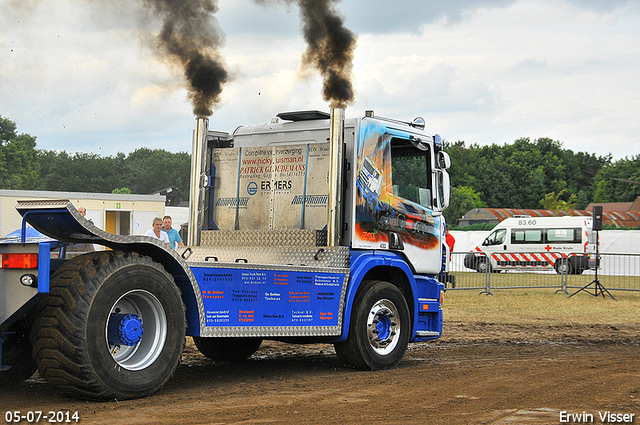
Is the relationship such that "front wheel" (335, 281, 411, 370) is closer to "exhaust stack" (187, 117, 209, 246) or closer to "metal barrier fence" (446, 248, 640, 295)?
"exhaust stack" (187, 117, 209, 246)

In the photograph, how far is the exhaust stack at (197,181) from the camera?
9758 millimetres

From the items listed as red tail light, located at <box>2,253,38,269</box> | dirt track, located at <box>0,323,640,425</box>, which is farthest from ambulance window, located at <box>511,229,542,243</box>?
red tail light, located at <box>2,253,38,269</box>

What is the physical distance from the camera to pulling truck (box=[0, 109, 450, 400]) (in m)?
6.08

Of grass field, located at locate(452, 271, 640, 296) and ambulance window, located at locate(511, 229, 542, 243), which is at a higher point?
ambulance window, located at locate(511, 229, 542, 243)

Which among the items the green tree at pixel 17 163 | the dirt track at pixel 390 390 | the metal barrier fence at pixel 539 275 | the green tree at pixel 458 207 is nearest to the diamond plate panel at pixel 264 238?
the dirt track at pixel 390 390

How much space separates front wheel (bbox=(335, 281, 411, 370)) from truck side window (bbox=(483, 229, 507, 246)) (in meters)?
29.9

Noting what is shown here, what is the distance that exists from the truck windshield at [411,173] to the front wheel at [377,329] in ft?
4.18

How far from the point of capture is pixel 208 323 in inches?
280

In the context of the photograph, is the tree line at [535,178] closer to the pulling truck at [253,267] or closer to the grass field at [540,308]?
the grass field at [540,308]

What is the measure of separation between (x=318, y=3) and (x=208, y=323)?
16.9 ft

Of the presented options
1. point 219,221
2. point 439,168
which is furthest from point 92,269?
point 439,168

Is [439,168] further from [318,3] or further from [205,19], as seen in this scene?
[205,19]

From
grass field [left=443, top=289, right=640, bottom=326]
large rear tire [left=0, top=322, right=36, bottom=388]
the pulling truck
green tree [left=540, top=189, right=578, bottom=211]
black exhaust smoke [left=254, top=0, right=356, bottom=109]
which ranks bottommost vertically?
grass field [left=443, top=289, right=640, bottom=326]

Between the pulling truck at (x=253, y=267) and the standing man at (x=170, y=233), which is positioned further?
the standing man at (x=170, y=233)
